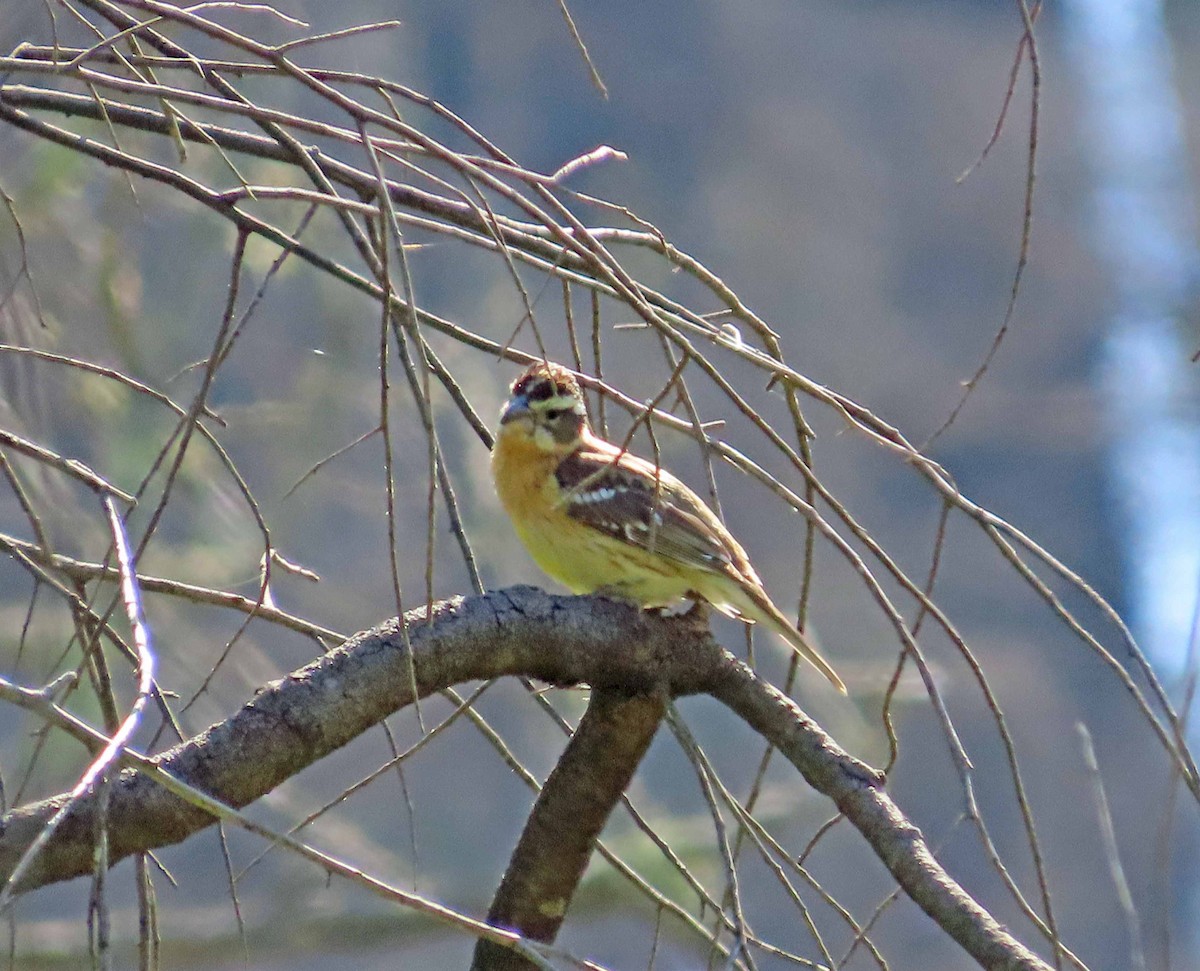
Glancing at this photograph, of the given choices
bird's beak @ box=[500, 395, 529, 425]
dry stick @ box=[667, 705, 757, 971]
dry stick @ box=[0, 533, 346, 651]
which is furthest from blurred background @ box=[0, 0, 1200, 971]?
dry stick @ box=[667, 705, 757, 971]

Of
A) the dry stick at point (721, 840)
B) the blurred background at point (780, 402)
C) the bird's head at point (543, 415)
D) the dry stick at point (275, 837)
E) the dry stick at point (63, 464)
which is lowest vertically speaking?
the dry stick at point (275, 837)

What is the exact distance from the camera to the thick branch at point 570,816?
2611 millimetres

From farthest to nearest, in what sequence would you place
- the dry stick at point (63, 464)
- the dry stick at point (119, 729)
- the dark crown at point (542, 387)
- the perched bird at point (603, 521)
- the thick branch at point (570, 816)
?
the dark crown at point (542, 387)
the perched bird at point (603, 521)
the thick branch at point (570, 816)
the dry stick at point (63, 464)
the dry stick at point (119, 729)

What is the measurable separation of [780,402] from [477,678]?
530 centimetres

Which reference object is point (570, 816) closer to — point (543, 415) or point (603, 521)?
point (603, 521)

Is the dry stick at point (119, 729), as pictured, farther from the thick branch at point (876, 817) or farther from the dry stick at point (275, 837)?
the thick branch at point (876, 817)

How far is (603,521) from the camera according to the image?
3.80 meters

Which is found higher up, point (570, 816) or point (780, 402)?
point (780, 402)

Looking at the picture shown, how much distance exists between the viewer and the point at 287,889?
→ 26.0 feet

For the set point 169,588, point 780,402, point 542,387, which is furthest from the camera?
point 780,402

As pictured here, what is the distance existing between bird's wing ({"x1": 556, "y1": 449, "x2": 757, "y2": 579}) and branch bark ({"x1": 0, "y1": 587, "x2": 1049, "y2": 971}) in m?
0.97

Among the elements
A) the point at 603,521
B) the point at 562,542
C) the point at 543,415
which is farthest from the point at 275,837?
the point at 543,415

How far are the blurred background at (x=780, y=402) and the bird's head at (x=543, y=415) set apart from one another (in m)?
1.57

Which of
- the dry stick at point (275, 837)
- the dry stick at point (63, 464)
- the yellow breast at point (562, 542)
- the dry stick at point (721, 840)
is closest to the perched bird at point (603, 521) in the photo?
the yellow breast at point (562, 542)
